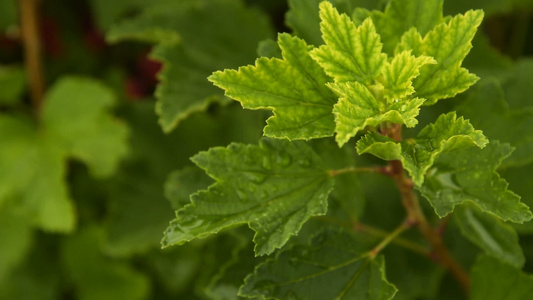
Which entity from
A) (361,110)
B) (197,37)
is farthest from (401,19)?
(197,37)

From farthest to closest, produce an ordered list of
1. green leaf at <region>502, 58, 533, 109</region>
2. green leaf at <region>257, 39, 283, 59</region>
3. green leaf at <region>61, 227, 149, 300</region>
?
1. green leaf at <region>61, 227, 149, 300</region>
2. green leaf at <region>502, 58, 533, 109</region>
3. green leaf at <region>257, 39, 283, 59</region>

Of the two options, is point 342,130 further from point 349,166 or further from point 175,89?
point 175,89

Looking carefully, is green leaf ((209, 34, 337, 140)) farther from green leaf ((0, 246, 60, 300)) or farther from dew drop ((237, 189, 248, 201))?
green leaf ((0, 246, 60, 300))

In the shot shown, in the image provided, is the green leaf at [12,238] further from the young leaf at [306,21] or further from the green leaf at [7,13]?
the young leaf at [306,21]

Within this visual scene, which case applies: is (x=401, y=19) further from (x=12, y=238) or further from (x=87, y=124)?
(x=12, y=238)

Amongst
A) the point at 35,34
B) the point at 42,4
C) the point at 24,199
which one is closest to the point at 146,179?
the point at 24,199

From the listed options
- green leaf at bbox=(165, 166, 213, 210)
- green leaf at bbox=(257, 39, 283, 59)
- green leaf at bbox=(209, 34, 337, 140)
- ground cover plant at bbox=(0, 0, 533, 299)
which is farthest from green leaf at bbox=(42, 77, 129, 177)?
green leaf at bbox=(209, 34, 337, 140)
